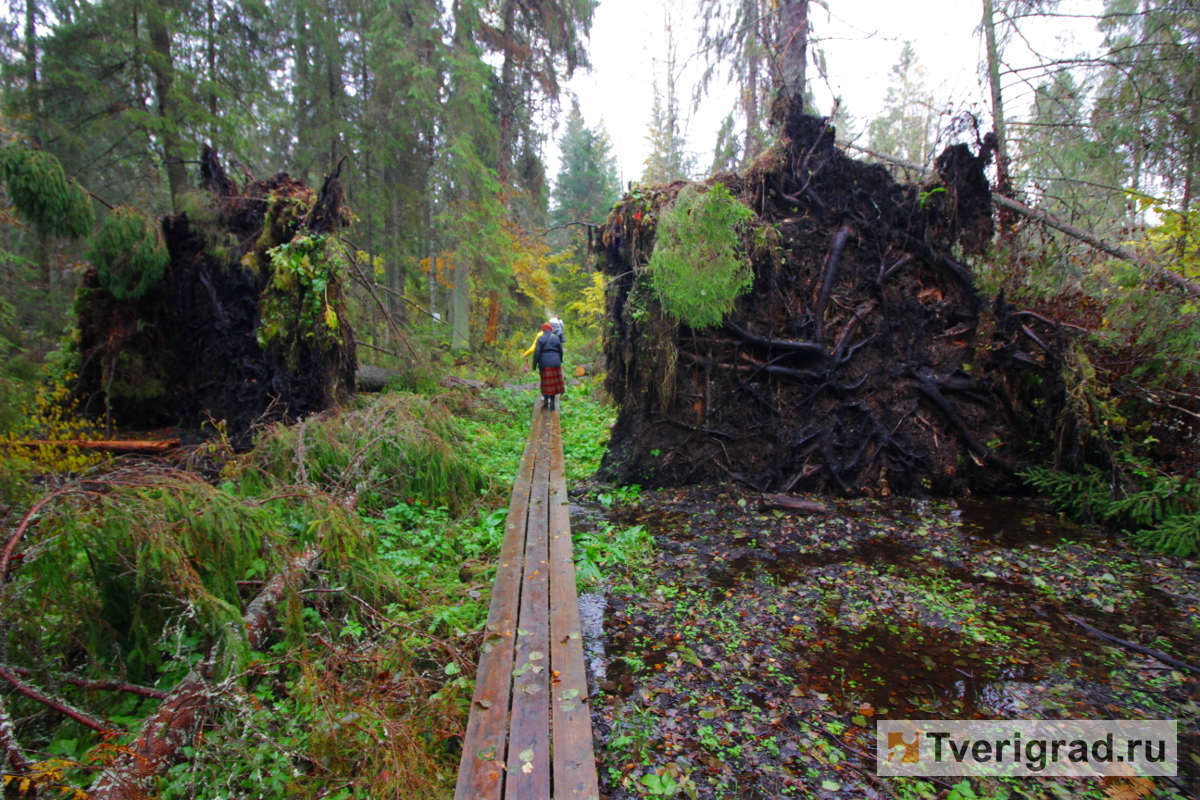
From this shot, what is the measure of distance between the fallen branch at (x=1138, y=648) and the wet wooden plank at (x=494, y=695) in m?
4.57

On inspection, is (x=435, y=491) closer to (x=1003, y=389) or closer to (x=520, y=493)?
(x=520, y=493)

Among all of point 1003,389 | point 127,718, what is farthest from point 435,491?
point 1003,389

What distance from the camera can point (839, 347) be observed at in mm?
7465

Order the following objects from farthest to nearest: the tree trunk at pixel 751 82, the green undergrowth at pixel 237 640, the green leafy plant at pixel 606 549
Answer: the tree trunk at pixel 751 82 < the green leafy plant at pixel 606 549 < the green undergrowth at pixel 237 640

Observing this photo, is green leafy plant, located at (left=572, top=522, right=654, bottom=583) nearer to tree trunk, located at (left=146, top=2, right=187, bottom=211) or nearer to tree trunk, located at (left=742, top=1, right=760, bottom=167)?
tree trunk, located at (left=742, top=1, right=760, bottom=167)

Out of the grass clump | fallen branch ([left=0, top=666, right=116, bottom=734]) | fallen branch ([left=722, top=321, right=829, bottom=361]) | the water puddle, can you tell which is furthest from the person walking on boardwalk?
fallen branch ([left=0, top=666, right=116, bottom=734])

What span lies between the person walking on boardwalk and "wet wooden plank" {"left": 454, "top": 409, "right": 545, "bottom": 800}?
626 centimetres

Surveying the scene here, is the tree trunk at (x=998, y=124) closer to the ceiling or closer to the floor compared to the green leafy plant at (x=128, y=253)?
closer to the ceiling

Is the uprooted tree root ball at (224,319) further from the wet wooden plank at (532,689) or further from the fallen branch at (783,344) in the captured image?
the fallen branch at (783,344)

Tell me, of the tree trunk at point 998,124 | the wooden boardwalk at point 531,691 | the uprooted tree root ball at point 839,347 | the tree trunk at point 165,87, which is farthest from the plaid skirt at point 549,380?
the tree trunk at point 165,87

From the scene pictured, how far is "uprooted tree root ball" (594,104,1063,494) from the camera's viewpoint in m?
7.26

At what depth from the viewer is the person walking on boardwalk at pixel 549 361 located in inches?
435

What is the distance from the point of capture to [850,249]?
306 inches

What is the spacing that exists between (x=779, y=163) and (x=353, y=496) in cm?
747
